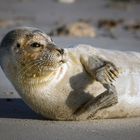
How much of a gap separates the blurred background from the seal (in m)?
3.71

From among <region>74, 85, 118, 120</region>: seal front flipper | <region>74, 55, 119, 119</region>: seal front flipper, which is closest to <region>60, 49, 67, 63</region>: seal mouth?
<region>74, 55, 119, 119</region>: seal front flipper

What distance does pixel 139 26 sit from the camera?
12.5 meters

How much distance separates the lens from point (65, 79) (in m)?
5.30

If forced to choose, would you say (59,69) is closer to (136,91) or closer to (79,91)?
(79,91)

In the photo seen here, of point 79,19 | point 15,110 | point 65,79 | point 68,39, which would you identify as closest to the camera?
point 65,79

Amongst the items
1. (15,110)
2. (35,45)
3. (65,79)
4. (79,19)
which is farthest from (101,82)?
(79,19)

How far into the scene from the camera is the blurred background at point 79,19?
10.5 m

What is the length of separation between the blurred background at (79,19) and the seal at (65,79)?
146 inches

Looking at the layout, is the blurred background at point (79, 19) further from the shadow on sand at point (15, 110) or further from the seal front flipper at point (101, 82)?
the seal front flipper at point (101, 82)

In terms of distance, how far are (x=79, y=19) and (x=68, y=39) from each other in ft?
13.4

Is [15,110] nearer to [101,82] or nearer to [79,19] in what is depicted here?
[101,82]

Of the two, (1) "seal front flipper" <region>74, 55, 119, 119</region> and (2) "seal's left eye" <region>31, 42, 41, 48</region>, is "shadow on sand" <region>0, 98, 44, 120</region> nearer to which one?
(1) "seal front flipper" <region>74, 55, 119, 119</region>

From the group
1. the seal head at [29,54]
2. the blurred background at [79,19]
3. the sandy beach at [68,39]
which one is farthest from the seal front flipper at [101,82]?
the blurred background at [79,19]

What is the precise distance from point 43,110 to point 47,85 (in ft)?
0.73
